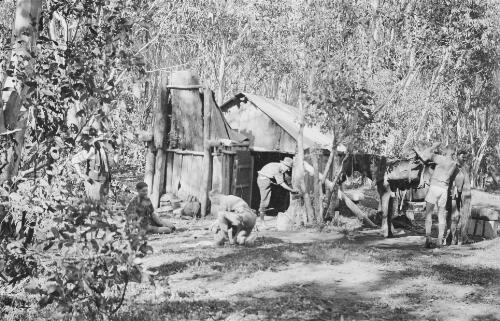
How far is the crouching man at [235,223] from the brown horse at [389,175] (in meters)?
4.58

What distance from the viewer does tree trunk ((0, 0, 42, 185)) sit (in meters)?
5.05

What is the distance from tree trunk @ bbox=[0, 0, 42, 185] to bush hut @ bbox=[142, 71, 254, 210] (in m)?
12.6

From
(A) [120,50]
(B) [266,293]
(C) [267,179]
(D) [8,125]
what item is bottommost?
(B) [266,293]

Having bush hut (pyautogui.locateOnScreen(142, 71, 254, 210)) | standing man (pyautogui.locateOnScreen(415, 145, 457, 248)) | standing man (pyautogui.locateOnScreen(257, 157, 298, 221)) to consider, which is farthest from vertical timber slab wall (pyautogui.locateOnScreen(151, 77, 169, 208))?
standing man (pyautogui.locateOnScreen(415, 145, 457, 248))

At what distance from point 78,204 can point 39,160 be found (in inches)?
31.5

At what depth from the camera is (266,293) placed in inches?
350

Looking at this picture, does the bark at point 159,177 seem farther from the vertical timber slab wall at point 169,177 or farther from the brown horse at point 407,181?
the brown horse at point 407,181

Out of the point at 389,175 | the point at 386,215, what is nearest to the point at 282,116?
the point at 389,175

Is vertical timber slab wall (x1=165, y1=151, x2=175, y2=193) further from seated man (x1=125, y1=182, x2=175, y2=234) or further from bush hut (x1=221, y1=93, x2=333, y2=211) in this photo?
seated man (x1=125, y1=182, x2=175, y2=234)

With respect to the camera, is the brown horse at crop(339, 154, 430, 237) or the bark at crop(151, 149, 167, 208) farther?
the bark at crop(151, 149, 167, 208)

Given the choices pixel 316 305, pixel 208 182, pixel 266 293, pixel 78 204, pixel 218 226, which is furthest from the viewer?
pixel 208 182

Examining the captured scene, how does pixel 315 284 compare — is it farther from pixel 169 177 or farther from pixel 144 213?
pixel 169 177

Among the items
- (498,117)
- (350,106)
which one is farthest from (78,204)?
(498,117)

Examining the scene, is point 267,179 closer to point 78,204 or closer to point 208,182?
point 208,182
